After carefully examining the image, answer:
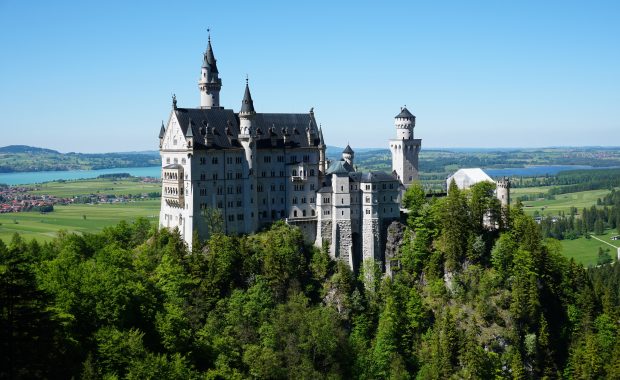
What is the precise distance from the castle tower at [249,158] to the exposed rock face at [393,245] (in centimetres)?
1943

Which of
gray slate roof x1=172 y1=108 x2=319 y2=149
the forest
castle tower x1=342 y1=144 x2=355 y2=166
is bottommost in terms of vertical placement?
the forest

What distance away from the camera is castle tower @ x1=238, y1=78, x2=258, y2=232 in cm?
10000

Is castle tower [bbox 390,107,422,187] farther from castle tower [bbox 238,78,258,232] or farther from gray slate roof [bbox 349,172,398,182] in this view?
castle tower [bbox 238,78,258,232]

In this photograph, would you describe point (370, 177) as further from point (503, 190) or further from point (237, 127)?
point (503, 190)

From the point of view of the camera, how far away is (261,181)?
103 metres

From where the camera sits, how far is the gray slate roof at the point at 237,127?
3848 inches

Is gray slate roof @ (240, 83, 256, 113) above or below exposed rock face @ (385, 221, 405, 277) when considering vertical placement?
above

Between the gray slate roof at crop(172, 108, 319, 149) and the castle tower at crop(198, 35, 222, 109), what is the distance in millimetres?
3883

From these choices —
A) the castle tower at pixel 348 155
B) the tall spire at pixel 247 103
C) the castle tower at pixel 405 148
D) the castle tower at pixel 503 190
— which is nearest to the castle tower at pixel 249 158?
the tall spire at pixel 247 103

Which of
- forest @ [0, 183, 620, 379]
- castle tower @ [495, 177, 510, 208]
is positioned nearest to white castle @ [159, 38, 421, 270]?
forest @ [0, 183, 620, 379]

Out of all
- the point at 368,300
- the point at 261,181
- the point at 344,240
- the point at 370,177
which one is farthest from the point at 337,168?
the point at 368,300

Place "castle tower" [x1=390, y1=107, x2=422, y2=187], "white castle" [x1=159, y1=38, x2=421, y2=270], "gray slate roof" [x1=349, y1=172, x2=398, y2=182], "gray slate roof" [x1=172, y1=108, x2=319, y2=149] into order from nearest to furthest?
1. "white castle" [x1=159, y1=38, x2=421, y2=270]
2. "gray slate roof" [x1=172, y1=108, x2=319, y2=149]
3. "gray slate roof" [x1=349, y1=172, x2=398, y2=182]
4. "castle tower" [x1=390, y1=107, x2=422, y2=187]

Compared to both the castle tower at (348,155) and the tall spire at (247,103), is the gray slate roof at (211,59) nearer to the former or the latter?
the tall spire at (247,103)

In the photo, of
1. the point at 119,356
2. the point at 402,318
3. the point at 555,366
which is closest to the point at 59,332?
the point at 119,356
